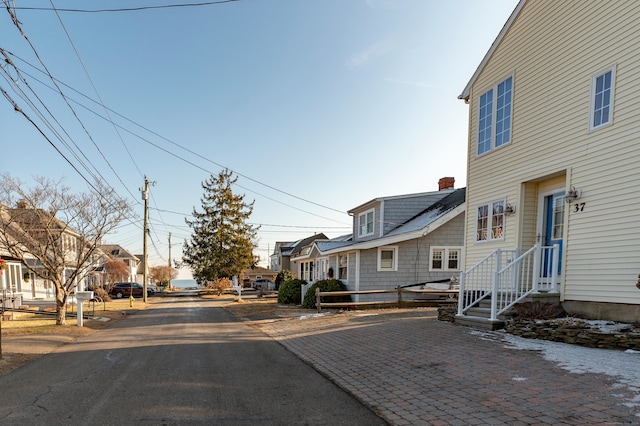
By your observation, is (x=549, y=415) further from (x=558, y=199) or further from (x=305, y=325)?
(x=305, y=325)

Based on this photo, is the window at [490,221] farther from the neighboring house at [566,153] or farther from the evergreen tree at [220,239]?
the evergreen tree at [220,239]

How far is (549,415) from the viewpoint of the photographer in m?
3.88

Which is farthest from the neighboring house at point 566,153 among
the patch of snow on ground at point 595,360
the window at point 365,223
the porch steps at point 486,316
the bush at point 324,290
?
the window at point 365,223

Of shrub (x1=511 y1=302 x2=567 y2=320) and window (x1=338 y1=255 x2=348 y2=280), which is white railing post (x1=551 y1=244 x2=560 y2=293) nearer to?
shrub (x1=511 y1=302 x2=567 y2=320)

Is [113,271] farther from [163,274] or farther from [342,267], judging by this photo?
[342,267]

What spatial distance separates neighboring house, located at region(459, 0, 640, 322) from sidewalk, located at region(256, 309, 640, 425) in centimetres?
204

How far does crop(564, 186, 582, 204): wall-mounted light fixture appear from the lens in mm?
8262

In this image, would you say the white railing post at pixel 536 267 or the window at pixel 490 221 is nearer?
the white railing post at pixel 536 267

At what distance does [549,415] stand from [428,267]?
1498cm

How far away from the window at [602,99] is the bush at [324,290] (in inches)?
498

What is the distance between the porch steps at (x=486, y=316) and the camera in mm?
8273

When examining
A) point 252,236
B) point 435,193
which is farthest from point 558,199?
point 252,236

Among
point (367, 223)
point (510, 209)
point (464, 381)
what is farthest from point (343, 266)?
point (464, 381)

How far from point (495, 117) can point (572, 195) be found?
3.74 metres
